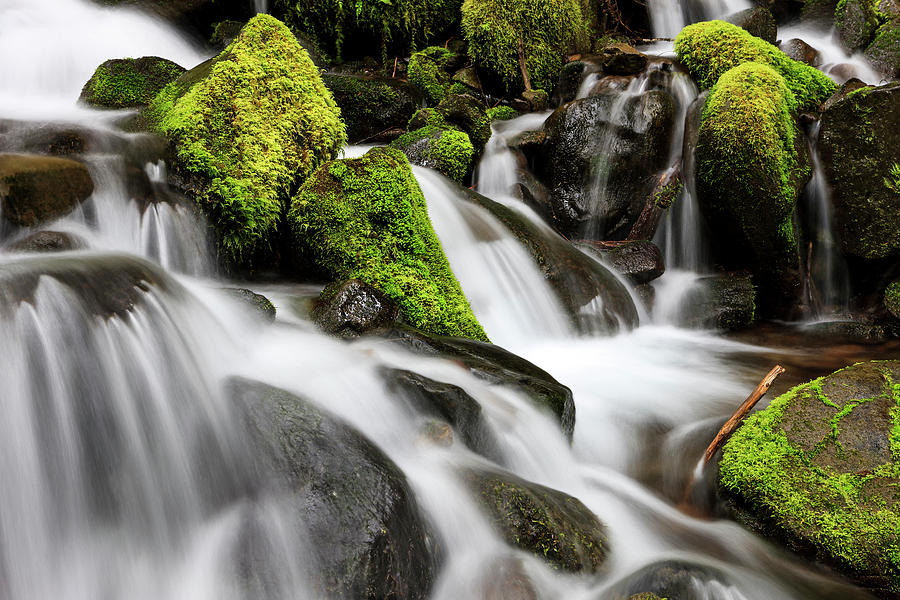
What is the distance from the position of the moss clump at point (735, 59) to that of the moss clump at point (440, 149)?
11.8ft

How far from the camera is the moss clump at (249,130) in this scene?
475cm

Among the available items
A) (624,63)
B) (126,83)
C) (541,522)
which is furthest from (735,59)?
(541,522)

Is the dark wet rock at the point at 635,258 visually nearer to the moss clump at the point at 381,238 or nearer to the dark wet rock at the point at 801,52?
the moss clump at the point at 381,238

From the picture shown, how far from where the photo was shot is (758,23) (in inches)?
414

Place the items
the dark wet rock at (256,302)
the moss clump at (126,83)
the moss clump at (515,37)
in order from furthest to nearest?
the moss clump at (515,37) < the moss clump at (126,83) < the dark wet rock at (256,302)

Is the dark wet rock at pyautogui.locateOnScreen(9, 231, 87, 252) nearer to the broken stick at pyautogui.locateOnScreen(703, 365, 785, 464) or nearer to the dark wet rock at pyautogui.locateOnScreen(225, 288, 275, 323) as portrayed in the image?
the dark wet rock at pyautogui.locateOnScreen(225, 288, 275, 323)

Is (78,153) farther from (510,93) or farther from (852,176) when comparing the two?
(510,93)

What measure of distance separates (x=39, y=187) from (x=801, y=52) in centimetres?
1087

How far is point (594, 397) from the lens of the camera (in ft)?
15.5

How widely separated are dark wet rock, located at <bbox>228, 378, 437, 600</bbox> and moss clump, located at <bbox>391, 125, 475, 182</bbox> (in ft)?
15.1

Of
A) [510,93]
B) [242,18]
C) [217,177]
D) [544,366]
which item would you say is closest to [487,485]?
[544,366]

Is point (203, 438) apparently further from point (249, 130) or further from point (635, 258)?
point (635, 258)

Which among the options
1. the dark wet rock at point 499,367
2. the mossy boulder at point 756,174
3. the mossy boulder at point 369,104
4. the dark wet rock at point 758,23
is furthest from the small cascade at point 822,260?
the mossy boulder at point 369,104

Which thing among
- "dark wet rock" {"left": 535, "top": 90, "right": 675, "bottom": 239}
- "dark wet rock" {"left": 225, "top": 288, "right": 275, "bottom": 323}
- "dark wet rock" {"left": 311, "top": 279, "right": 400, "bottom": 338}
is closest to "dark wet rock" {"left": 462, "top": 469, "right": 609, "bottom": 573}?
"dark wet rock" {"left": 311, "top": 279, "right": 400, "bottom": 338}
